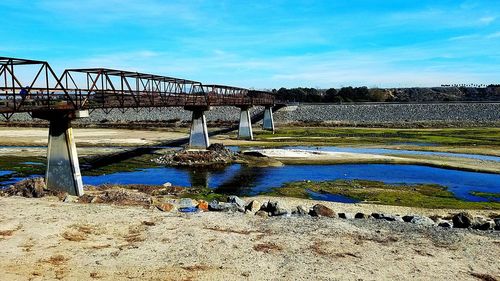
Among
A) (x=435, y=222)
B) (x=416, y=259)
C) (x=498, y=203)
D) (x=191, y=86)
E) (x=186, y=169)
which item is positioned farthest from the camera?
(x=191, y=86)

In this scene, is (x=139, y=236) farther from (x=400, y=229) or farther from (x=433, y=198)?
(x=433, y=198)

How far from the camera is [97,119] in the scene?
10669cm

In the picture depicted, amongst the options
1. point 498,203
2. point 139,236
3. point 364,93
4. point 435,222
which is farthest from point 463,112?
point 139,236

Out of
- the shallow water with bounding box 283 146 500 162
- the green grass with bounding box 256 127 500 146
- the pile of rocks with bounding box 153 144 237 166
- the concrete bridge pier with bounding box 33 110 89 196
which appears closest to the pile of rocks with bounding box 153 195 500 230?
the concrete bridge pier with bounding box 33 110 89 196

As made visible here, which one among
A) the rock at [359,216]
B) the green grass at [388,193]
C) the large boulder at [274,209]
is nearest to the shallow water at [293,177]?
the green grass at [388,193]

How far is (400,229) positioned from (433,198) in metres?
9.27

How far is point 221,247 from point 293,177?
19.1m

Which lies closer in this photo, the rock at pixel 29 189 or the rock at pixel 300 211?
the rock at pixel 300 211

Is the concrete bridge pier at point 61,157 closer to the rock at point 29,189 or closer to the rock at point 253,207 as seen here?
the rock at point 29,189

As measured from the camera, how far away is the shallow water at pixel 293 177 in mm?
31500

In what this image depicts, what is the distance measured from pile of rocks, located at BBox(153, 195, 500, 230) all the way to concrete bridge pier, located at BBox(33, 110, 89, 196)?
8386mm

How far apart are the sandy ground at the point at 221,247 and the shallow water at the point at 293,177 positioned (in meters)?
10.2

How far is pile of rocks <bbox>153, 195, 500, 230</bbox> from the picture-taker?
66.2ft

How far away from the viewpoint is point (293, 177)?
115ft
